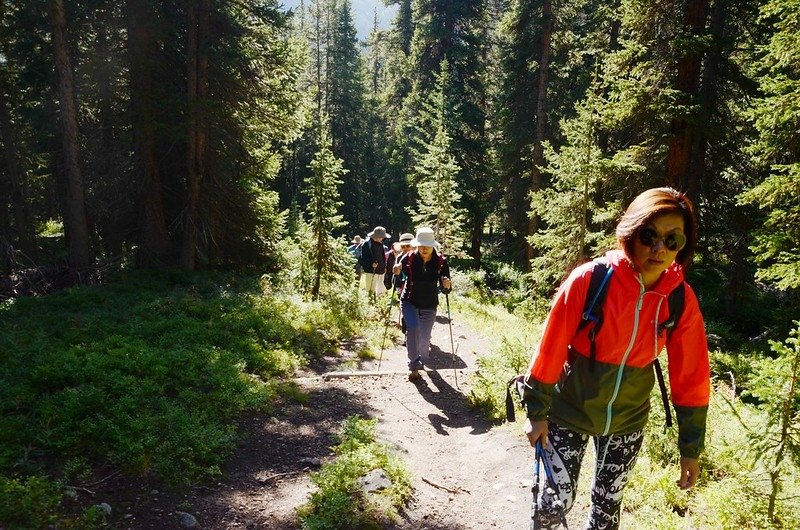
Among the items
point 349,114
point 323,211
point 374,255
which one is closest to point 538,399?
point 374,255

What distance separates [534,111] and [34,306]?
68.9 feet

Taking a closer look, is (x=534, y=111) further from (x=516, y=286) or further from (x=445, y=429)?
(x=445, y=429)

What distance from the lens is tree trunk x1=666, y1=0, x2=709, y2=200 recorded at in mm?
9781

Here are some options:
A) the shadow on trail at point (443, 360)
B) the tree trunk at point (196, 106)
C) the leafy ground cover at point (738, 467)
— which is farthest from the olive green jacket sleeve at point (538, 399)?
the tree trunk at point (196, 106)

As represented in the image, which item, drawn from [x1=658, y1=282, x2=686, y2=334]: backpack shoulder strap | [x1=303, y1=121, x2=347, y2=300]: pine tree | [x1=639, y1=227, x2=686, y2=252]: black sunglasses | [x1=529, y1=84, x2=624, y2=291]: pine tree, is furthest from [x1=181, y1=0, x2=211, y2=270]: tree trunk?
[x1=658, y1=282, x2=686, y2=334]: backpack shoulder strap

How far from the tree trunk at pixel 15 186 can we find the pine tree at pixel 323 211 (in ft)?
34.9

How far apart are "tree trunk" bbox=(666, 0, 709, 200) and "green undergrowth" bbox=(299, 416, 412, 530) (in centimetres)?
827

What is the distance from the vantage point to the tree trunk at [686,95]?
9.78 metres

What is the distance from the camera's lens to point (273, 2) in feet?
50.5

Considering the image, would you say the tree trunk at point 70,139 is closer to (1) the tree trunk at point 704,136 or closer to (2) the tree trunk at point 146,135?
(2) the tree trunk at point 146,135

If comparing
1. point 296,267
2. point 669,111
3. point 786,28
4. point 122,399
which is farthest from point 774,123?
point 296,267

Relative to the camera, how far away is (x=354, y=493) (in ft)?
16.3

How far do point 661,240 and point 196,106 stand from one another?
1434cm

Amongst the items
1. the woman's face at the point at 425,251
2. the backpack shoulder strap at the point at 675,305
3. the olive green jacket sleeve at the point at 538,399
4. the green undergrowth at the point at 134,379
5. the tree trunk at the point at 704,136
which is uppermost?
the tree trunk at the point at 704,136
